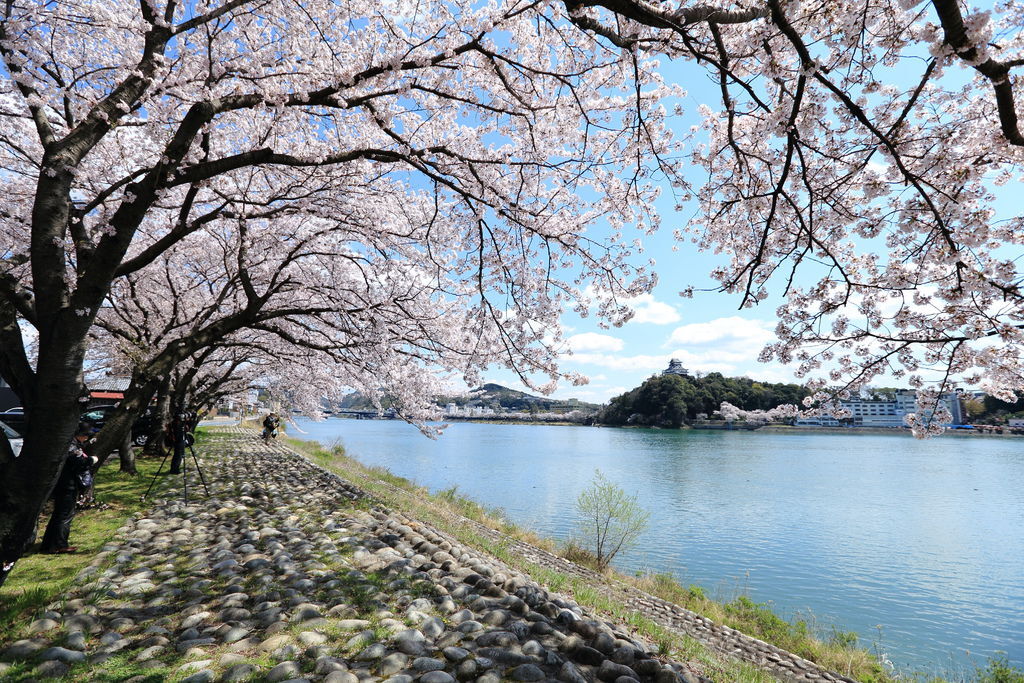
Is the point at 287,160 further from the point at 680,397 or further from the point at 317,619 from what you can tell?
the point at 680,397

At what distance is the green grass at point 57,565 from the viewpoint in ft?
13.9

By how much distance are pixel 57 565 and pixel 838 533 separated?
20.7 meters

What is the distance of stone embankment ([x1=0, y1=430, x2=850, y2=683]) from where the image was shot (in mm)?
3553

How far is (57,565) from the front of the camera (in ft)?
18.4

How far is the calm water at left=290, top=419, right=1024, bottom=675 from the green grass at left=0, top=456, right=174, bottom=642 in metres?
11.2

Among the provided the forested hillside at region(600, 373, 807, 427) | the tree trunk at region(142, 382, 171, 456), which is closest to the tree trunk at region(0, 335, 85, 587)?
the tree trunk at region(142, 382, 171, 456)

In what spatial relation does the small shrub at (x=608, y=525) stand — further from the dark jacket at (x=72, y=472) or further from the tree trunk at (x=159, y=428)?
the tree trunk at (x=159, y=428)

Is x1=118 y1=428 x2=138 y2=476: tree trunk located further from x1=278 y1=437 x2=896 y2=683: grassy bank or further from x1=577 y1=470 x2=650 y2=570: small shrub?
x1=577 y1=470 x2=650 y2=570: small shrub

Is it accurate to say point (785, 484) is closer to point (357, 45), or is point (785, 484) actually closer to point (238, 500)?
point (238, 500)

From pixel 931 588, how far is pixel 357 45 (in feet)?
57.8

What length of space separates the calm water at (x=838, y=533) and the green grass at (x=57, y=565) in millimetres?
11151

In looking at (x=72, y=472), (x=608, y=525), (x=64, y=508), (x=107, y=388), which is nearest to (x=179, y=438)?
(x=72, y=472)

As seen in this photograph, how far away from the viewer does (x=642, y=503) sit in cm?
2064

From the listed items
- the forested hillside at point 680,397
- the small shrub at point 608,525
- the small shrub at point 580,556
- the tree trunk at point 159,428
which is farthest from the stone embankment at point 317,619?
the forested hillside at point 680,397
